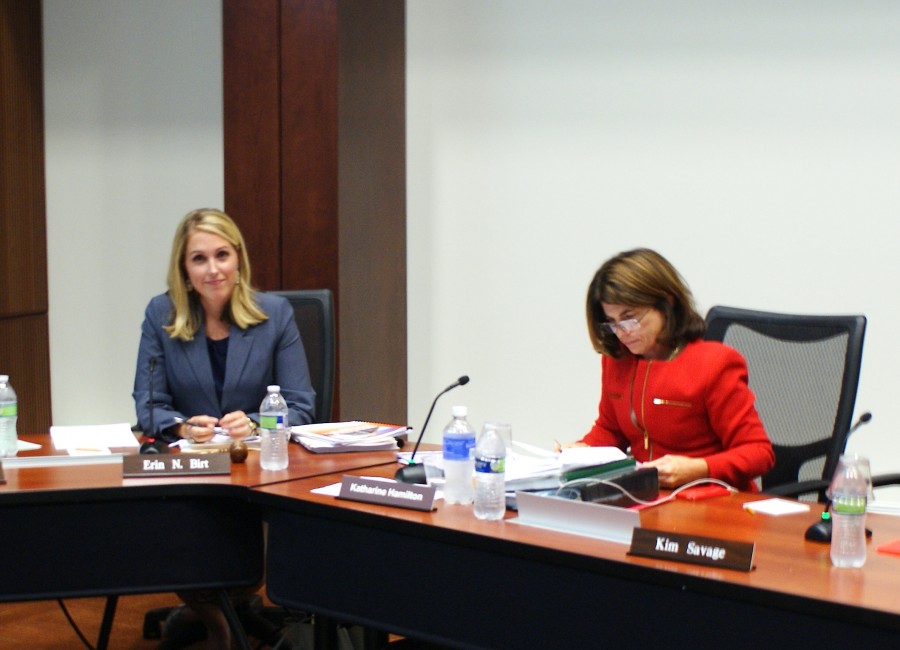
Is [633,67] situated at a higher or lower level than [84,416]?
higher

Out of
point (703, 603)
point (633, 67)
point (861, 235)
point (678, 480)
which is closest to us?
point (703, 603)

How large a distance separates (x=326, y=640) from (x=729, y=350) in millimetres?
1151

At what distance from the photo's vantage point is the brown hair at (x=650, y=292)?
258cm

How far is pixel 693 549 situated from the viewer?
182cm

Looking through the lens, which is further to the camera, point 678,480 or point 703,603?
point 678,480

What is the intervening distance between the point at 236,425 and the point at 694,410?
47.5 inches

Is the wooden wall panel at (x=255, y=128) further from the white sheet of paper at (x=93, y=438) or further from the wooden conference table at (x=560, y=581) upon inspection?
the wooden conference table at (x=560, y=581)

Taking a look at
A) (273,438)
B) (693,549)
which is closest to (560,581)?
(693,549)

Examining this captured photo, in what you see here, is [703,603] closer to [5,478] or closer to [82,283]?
[5,478]

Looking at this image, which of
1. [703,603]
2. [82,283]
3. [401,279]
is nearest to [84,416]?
[82,283]

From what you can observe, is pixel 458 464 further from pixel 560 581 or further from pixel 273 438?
pixel 273 438

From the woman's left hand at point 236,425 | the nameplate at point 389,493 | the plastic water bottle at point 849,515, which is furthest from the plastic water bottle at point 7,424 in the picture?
the plastic water bottle at point 849,515

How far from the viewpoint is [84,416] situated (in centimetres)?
538

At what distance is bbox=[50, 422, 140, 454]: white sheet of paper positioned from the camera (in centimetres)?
292
